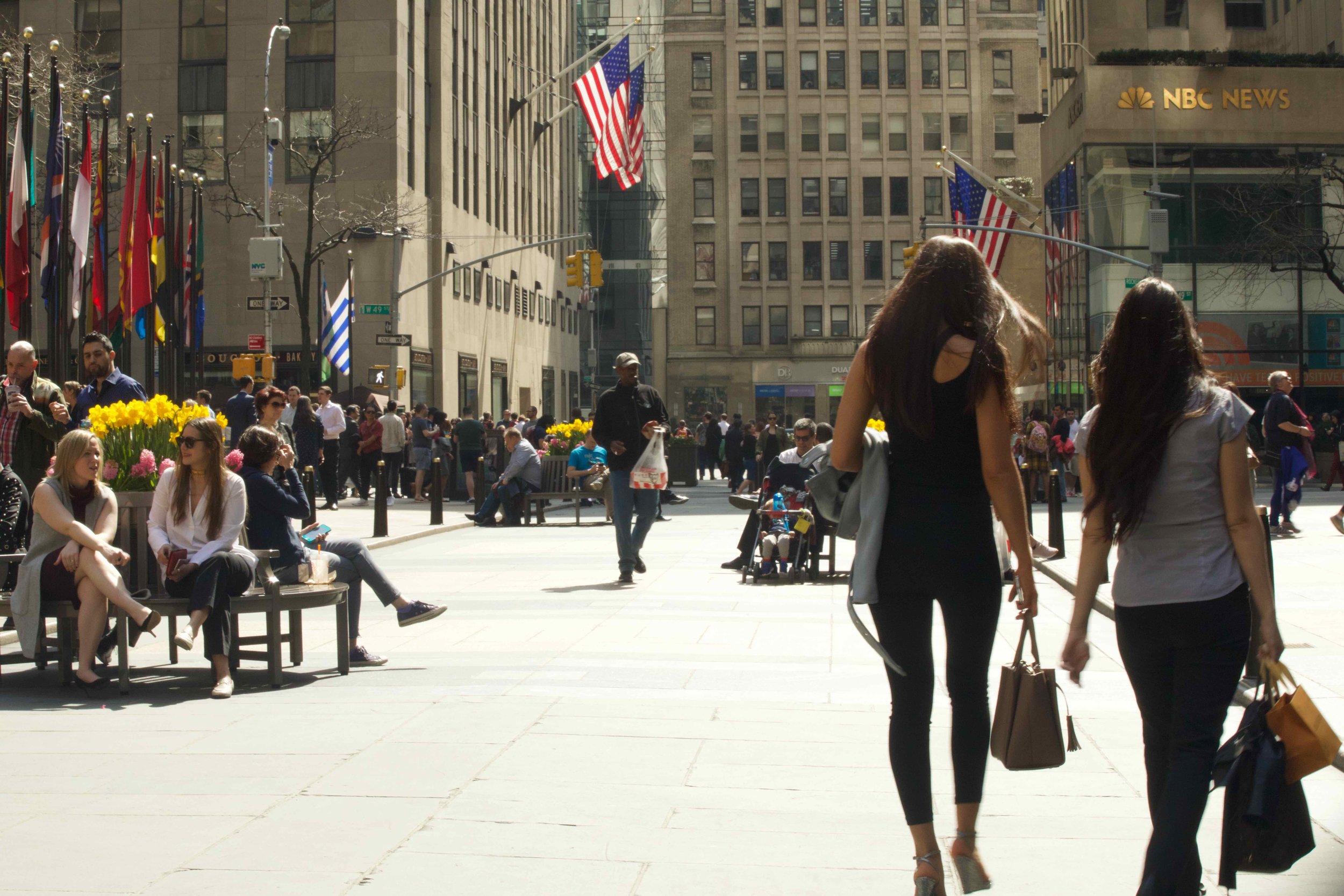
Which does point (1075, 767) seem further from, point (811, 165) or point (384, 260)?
point (811, 165)

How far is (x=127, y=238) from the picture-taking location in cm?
2338

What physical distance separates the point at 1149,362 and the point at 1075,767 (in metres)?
2.67

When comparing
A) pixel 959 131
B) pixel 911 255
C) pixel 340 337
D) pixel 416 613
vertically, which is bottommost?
pixel 416 613

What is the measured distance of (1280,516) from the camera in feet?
65.4

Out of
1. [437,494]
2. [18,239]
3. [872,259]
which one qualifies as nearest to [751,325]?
[872,259]

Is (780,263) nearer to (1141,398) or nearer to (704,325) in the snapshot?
(704,325)

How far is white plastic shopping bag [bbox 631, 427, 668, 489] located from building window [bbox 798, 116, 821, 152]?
65.7m

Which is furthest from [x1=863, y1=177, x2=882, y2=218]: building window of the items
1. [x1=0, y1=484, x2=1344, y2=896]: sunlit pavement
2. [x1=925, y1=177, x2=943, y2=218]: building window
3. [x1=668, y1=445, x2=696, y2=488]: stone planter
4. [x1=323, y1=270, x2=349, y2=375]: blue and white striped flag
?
[x1=0, y1=484, x2=1344, y2=896]: sunlit pavement

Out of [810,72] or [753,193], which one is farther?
[753,193]

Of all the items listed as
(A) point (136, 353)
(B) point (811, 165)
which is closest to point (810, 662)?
(A) point (136, 353)

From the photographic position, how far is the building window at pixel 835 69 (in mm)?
77000

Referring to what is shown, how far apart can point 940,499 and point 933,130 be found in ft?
247

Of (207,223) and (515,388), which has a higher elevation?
(207,223)

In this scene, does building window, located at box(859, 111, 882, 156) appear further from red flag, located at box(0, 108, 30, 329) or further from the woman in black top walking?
the woman in black top walking
